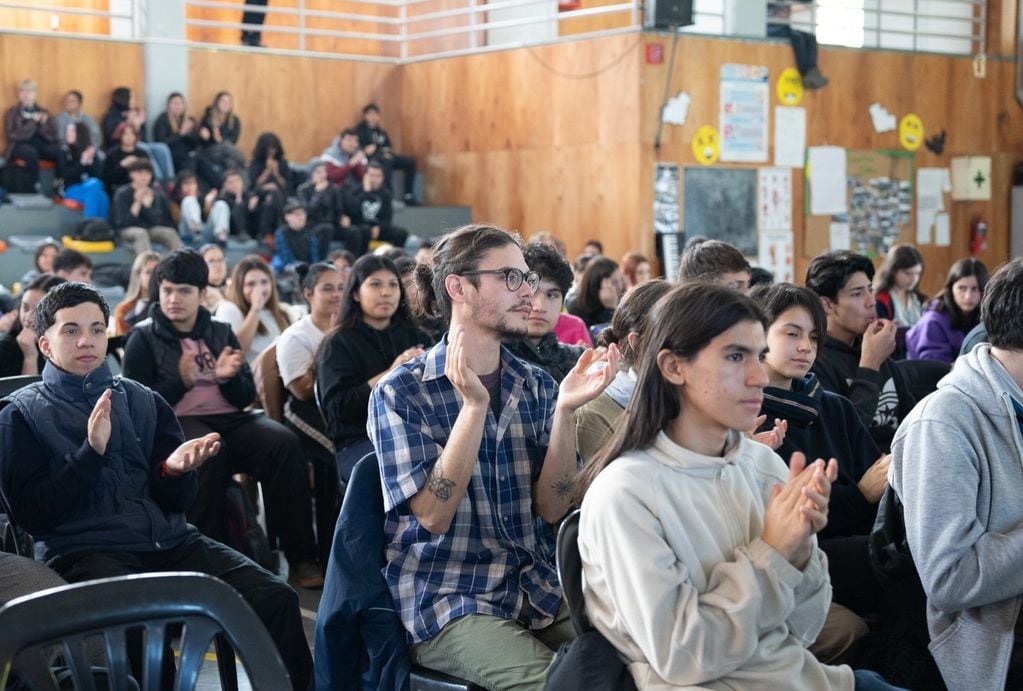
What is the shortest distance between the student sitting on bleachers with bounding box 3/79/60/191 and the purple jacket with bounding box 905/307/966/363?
771cm

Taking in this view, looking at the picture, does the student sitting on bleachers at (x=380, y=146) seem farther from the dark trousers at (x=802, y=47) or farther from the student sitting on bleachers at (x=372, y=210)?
the dark trousers at (x=802, y=47)

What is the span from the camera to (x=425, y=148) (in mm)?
12953

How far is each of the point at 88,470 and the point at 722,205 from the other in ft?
27.8

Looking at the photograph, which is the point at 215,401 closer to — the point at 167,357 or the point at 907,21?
the point at 167,357

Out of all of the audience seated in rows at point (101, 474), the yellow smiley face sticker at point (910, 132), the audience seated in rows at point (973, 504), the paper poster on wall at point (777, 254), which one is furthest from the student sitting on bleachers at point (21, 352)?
the yellow smiley face sticker at point (910, 132)

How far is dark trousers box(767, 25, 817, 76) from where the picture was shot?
11.3 meters

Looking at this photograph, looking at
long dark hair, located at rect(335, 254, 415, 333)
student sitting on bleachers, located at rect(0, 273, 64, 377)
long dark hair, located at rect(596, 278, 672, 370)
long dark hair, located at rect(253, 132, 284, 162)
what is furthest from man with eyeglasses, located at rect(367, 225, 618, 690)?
long dark hair, located at rect(253, 132, 284, 162)

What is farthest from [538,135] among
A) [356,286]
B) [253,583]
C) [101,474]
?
[253,583]

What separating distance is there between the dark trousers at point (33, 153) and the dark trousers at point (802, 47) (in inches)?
249

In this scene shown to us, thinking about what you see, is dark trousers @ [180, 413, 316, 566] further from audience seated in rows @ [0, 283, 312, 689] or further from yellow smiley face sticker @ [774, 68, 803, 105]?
yellow smiley face sticker @ [774, 68, 803, 105]

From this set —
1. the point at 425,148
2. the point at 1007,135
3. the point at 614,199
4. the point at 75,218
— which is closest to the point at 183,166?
the point at 75,218

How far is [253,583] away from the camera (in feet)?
10.5

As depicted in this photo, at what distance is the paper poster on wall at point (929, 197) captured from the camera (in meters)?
12.2

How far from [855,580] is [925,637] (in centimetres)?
26
